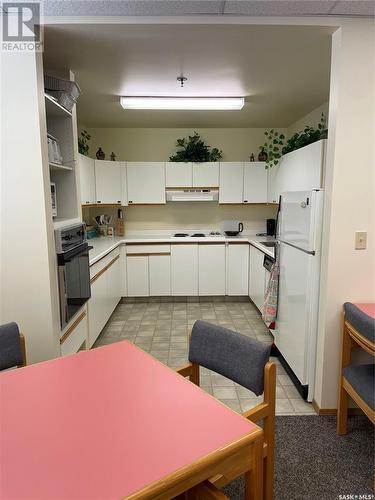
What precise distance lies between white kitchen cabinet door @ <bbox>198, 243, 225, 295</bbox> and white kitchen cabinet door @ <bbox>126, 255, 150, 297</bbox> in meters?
0.78

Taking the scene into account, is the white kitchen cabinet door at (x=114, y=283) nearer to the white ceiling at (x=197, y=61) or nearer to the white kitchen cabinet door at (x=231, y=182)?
the white kitchen cabinet door at (x=231, y=182)

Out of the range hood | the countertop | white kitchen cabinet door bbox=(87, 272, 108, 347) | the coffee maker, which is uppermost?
the range hood

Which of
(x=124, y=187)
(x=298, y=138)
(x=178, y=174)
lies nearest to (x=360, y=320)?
(x=298, y=138)

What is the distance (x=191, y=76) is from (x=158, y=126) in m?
1.95

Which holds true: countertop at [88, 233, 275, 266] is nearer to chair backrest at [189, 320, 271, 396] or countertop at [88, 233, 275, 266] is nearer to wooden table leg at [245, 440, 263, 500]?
chair backrest at [189, 320, 271, 396]

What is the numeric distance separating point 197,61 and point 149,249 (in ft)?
8.29

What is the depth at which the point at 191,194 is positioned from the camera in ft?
14.8

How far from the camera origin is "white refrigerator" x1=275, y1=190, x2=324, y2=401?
6.95 ft

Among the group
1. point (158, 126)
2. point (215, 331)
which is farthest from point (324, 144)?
point (158, 126)

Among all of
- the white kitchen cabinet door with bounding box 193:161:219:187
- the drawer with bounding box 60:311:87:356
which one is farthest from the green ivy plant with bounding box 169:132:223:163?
the drawer with bounding box 60:311:87:356

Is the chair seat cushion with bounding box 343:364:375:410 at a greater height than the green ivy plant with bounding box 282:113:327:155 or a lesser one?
lesser

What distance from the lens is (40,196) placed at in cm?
185

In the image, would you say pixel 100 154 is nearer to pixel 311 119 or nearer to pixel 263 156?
pixel 263 156

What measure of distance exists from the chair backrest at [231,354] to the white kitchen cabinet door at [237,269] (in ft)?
9.69
